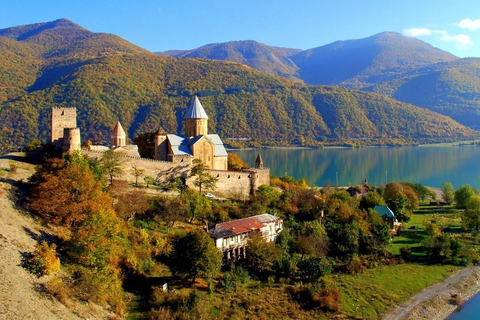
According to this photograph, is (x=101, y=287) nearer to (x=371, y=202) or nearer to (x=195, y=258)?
(x=195, y=258)

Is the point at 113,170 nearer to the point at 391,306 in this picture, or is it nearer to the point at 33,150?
the point at 33,150

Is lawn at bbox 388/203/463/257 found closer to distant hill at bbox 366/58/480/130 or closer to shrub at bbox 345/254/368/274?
shrub at bbox 345/254/368/274

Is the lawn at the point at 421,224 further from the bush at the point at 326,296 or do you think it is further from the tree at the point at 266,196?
the bush at the point at 326,296

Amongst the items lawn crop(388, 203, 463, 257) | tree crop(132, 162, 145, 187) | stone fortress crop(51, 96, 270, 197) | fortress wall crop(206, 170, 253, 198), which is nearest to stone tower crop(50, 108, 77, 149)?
stone fortress crop(51, 96, 270, 197)

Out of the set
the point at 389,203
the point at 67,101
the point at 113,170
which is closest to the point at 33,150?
the point at 113,170

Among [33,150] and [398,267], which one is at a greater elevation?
[33,150]

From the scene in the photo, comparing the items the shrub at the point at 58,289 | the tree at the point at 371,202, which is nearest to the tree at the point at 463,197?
the tree at the point at 371,202
